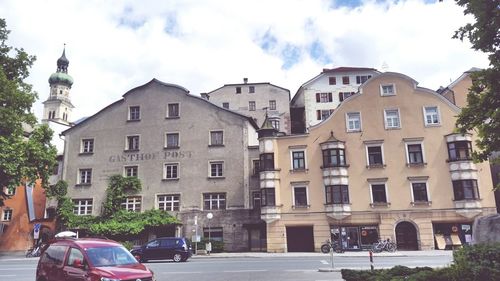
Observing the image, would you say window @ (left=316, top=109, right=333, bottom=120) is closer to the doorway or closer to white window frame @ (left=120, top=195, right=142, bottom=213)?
the doorway

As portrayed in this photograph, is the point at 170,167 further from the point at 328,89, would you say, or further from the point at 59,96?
the point at 59,96

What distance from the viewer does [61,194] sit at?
41062 millimetres

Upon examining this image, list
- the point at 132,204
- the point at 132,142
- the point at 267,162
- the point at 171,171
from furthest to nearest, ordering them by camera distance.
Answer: the point at 132,142 → the point at 171,171 → the point at 132,204 → the point at 267,162

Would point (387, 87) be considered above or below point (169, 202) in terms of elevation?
above

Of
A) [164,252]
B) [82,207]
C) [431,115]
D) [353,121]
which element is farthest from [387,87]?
[82,207]

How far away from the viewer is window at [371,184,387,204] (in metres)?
35.2

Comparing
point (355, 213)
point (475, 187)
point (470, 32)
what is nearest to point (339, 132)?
point (355, 213)

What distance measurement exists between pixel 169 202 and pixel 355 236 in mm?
18257

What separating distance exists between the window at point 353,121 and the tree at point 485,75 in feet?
79.6

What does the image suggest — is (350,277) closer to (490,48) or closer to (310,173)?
(490,48)

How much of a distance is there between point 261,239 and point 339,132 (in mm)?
12507

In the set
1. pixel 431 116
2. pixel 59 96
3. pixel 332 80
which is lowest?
pixel 431 116

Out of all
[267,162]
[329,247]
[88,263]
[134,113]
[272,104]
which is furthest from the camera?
[272,104]

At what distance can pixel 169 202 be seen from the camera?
39688 mm
